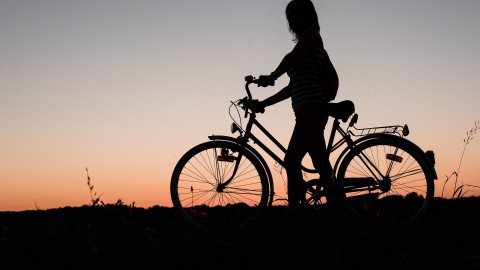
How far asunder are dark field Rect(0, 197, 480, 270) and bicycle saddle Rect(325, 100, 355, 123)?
1068 mm

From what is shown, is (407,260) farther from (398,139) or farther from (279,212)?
(279,212)

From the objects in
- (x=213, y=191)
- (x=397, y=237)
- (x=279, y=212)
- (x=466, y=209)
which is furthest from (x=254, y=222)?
(x=466, y=209)

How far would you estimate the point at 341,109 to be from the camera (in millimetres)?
5176

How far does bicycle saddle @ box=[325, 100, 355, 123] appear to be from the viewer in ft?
16.9

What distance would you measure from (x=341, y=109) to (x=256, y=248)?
6.13 ft

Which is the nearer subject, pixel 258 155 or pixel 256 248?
pixel 256 248

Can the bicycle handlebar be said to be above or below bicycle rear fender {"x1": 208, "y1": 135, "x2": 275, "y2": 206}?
above

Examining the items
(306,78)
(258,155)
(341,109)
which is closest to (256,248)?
(258,155)

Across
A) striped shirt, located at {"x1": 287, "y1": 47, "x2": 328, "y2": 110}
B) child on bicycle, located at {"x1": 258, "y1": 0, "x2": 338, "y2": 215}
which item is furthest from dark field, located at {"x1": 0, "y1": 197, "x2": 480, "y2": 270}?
striped shirt, located at {"x1": 287, "y1": 47, "x2": 328, "y2": 110}

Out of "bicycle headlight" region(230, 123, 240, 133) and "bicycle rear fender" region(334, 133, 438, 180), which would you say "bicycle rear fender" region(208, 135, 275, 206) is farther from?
"bicycle rear fender" region(334, 133, 438, 180)

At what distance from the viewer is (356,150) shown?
549 centimetres

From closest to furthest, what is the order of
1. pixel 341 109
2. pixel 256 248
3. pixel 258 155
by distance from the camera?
pixel 256 248 → pixel 341 109 → pixel 258 155

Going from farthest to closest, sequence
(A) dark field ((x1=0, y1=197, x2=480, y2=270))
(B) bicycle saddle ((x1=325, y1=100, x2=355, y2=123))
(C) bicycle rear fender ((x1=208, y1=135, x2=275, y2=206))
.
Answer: (C) bicycle rear fender ((x1=208, y1=135, x2=275, y2=206)) < (B) bicycle saddle ((x1=325, y1=100, x2=355, y2=123)) < (A) dark field ((x1=0, y1=197, x2=480, y2=270))

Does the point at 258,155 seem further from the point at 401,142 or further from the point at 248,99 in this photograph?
the point at 401,142
